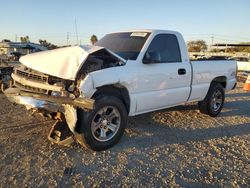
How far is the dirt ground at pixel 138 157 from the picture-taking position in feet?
12.4

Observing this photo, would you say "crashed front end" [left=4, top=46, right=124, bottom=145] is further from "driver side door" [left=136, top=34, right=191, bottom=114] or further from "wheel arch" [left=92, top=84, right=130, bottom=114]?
"driver side door" [left=136, top=34, right=191, bottom=114]

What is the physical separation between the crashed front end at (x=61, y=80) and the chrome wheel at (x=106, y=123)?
1.12 feet

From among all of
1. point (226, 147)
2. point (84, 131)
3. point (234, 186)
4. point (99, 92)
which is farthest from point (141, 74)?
point (234, 186)

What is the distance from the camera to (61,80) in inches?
179

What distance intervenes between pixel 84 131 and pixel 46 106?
674 mm

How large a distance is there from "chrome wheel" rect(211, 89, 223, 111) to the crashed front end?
3.35 meters

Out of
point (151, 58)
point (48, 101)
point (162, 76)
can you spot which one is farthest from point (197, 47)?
point (48, 101)

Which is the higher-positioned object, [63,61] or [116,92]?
[63,61]

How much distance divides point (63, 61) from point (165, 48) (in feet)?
7.66

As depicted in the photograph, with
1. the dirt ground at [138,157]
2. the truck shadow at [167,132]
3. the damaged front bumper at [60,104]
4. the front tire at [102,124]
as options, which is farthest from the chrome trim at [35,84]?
the truck shadow at [167,132]

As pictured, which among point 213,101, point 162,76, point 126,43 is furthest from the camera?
point 213,101

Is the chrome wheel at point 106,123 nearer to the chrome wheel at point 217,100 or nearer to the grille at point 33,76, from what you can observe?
the grille at point 33,76

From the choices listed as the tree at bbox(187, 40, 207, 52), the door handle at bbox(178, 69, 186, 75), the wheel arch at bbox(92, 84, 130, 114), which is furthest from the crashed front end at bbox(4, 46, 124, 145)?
the tree at bbox(187, 40, 207, 52)

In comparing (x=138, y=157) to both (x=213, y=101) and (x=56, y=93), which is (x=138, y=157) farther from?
(x=213, y=101)
